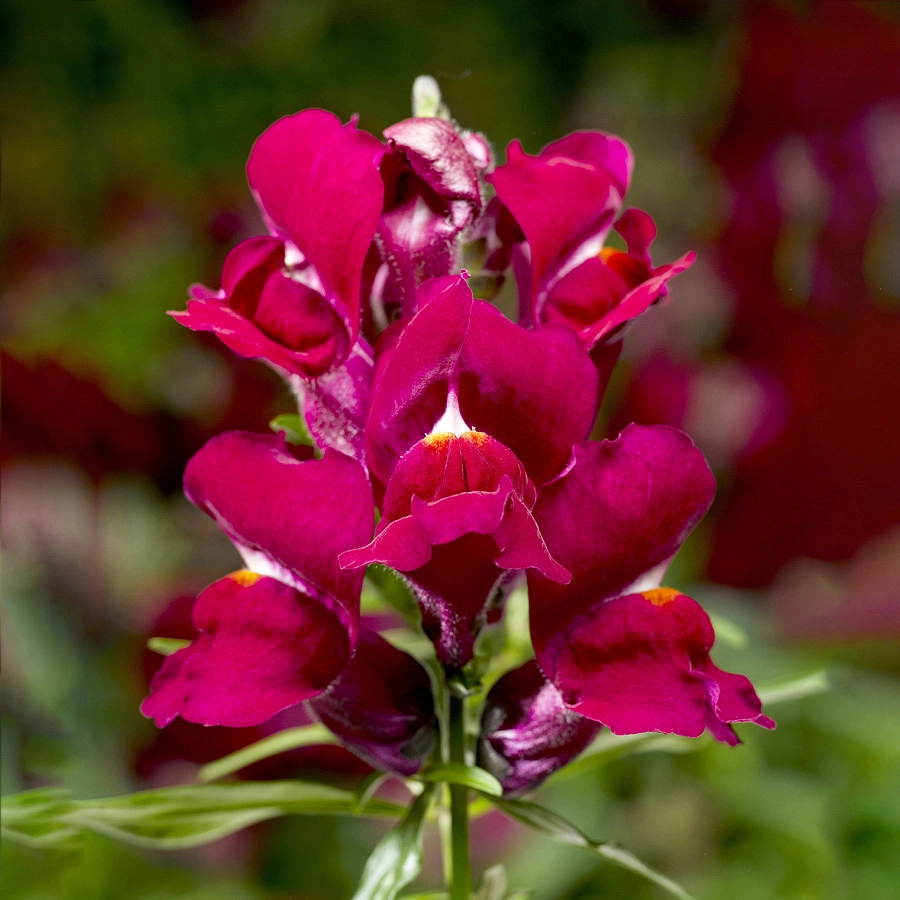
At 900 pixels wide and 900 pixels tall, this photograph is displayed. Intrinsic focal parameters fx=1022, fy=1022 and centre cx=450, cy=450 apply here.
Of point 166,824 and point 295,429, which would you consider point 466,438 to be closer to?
point 295,429

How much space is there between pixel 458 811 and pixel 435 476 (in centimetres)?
16

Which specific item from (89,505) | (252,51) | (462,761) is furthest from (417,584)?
(252,51)

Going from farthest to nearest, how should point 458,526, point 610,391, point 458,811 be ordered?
point 610,391 → point 458,811 → point 458,526

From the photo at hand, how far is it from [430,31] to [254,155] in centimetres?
125

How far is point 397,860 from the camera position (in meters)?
0.37

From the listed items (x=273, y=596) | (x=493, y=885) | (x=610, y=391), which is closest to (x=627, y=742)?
(x=493, y=885)

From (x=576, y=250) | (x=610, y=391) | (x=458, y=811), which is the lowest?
(x=610, y=391)

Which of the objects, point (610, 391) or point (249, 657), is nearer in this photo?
point (249, 657)

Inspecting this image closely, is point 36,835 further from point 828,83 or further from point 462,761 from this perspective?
point 828,83

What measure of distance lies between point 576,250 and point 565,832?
0.75ft

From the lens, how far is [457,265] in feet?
1.32

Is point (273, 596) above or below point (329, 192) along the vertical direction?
below

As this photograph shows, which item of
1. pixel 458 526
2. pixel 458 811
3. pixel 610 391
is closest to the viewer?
pixel 458 526

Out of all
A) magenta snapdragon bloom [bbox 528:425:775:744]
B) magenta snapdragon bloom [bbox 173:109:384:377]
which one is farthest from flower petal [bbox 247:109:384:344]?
magenta snapdragon bloom [bbox 528:425:775:744]
